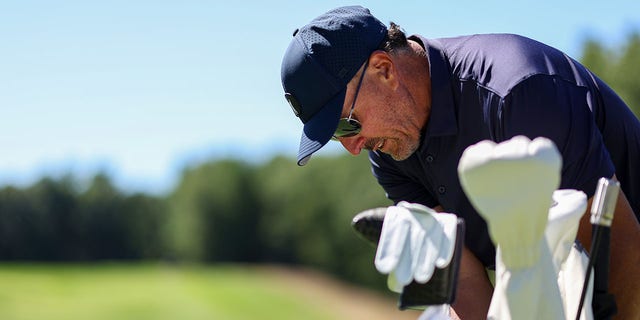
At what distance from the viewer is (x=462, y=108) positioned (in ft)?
8.23

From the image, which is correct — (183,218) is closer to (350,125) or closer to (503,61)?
(350,125)

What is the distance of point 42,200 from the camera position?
4797 cm

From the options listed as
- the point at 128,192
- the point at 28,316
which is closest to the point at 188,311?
the point at 28,316

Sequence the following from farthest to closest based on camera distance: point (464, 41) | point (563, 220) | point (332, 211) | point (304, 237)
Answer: point (304, 237)
point (332, 211)
point (464, 41)
point (563, 220)

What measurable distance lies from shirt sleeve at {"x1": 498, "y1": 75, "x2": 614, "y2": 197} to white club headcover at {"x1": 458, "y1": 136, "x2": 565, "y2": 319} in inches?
16.2

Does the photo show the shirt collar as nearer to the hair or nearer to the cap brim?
the hair

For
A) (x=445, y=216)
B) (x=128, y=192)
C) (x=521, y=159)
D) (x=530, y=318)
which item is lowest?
(x=128, y=192)

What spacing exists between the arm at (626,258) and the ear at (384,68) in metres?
0.70

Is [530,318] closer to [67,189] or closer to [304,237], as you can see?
[304,237]

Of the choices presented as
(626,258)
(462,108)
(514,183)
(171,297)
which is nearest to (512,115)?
(462,108)

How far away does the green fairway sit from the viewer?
1006 inches

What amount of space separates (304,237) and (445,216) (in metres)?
37.1

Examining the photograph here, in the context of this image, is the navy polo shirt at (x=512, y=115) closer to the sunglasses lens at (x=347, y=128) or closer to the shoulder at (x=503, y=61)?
the shoulder at (x=503, y=61)

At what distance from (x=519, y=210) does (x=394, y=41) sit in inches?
42.8
